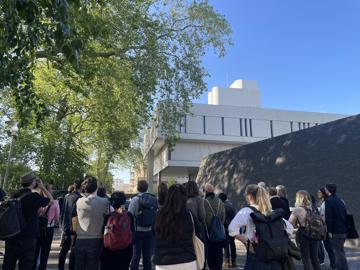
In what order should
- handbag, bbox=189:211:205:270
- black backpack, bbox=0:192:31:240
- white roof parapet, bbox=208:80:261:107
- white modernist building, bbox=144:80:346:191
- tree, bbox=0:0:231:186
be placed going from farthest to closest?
white roof parapet, bbox=208:80:261:107
white modernist building, bbox=144:80:346:191
tree, bbox=0:0:231:186
black backpack, bbox=0:192:31:240
handbag, bbox=189:211:205:270

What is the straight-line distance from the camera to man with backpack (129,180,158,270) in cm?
627

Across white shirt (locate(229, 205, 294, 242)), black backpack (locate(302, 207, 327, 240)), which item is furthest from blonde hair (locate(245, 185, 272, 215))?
black backpack (locate(302, 207, 327, 240))

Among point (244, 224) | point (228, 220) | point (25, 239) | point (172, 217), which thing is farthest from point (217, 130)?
point (172, 217)

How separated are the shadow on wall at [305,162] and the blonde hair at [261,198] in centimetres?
1079

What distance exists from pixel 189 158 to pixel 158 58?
31.6 metres

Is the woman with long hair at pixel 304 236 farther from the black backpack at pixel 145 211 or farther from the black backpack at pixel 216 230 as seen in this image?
the black backpack at pixel 145 211

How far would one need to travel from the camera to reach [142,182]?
6.32 meters

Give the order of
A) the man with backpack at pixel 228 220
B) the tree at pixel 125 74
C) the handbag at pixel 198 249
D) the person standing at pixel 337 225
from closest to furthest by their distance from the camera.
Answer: the handbag at pixel 198 249 < the person standing at pixel 337 225 < the man with backpack at pixel 228 220 < the tree at pixel 125 74

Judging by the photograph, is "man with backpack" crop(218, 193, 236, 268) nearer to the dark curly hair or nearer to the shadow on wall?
the dark curly hair

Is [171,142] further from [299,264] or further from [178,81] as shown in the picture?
[299,264]

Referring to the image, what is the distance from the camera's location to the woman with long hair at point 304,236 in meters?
6.12

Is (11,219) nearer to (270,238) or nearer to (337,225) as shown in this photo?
(270,238)

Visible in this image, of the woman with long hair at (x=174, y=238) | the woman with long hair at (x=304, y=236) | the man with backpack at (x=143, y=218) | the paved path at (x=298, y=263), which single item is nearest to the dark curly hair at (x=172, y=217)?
the woman with long hair at (x=174, y=238)

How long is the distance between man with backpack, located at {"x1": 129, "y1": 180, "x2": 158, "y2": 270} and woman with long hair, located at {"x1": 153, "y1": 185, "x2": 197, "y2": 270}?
2430 millimetres
